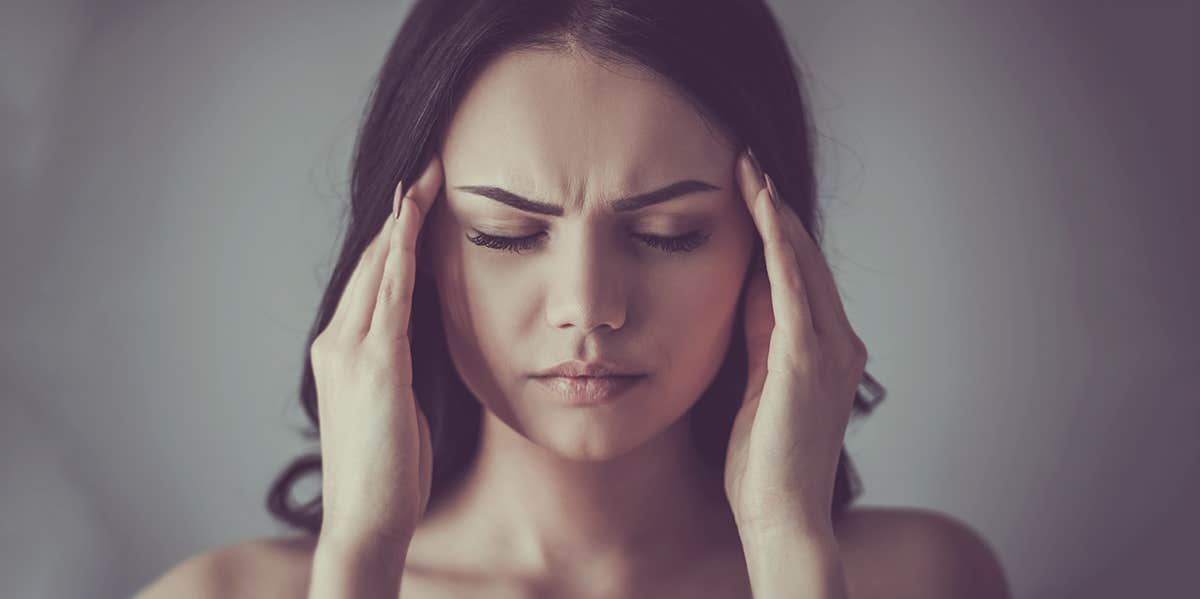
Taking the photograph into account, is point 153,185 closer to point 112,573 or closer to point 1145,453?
point 112,573

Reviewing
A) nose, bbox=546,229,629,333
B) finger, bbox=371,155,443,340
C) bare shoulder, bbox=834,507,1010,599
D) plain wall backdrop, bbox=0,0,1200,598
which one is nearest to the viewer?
nose, bbox=546,229,629,333

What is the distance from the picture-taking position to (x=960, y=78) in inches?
106

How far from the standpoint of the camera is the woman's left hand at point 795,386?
1.91 m

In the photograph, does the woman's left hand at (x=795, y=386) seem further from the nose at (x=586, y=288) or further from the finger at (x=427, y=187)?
the finger at (x=427, y=187)

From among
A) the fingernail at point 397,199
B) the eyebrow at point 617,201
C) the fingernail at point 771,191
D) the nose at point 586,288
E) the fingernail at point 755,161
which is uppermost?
the fingernail at point 755,161

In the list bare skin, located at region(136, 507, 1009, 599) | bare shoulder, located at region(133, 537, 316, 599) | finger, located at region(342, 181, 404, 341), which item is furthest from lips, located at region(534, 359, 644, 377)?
bare shoulder, located at region(133, 537, 316, 599)

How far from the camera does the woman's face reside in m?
1.79

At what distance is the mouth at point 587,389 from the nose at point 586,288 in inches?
3.4

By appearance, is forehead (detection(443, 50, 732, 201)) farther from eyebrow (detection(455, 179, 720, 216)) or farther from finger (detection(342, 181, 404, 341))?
finger (detection(342, 181, 404, 341))

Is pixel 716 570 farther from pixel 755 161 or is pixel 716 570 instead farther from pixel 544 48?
pixel 544 48

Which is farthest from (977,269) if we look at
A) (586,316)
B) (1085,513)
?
(586,316)

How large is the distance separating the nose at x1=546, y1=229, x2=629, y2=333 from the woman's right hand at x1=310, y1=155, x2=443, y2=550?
25cm

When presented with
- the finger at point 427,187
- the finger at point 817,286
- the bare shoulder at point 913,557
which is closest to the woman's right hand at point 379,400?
the finger at point 427,187

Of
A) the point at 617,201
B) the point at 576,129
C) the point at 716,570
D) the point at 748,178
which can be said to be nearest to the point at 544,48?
the point at 576,129
